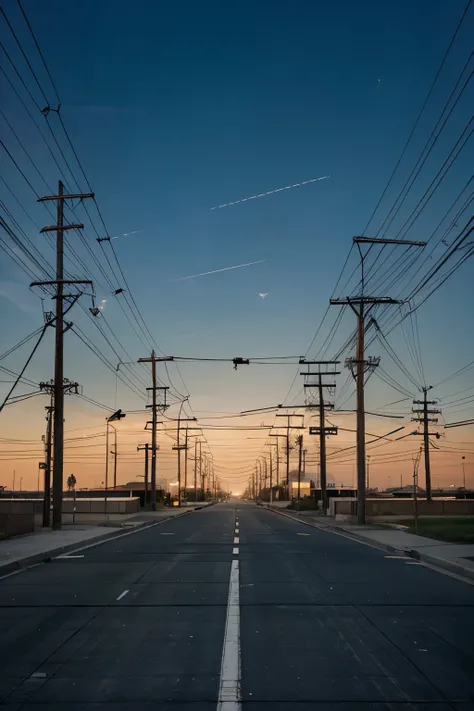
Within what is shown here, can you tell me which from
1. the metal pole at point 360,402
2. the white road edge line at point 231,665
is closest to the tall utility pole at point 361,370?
the metal pole at point 360,402

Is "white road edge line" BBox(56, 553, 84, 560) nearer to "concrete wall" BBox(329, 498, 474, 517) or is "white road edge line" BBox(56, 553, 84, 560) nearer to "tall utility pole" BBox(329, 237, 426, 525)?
"tall utility pole" BBox(329, 237, 426, 525)

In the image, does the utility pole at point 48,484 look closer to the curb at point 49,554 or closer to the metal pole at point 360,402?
the curb at point 49,554

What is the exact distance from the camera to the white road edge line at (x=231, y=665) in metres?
6.36

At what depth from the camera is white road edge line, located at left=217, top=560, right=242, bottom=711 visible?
636cm

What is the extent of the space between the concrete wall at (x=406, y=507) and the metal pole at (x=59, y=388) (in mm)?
30175

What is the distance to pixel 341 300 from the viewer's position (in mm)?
37469

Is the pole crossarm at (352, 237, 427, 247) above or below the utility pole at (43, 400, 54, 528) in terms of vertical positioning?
above

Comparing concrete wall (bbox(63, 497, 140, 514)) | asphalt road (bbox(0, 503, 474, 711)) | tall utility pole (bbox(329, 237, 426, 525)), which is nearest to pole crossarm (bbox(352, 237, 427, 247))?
tall utility pole (bbox(329, 237, 426, 525))

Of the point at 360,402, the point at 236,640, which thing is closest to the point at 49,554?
the point at 236,640

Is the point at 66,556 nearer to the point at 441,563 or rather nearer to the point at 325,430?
the point at 441,563

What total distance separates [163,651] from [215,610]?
302 cm

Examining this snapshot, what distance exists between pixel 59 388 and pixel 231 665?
25304mm

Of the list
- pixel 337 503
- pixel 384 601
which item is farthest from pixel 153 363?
pixel 384 601

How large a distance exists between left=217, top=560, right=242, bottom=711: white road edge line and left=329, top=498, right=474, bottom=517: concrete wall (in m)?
47.3
